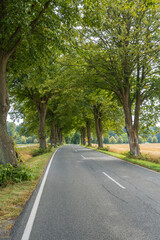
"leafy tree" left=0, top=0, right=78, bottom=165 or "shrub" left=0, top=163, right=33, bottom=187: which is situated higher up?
"leafy tree" left=0, top=0, right=78, bottom=165

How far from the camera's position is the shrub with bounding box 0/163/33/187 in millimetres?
6263

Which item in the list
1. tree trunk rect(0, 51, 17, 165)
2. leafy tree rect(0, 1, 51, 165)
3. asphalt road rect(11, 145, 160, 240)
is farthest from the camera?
tree trunk rect(0, 51, 17, 165)

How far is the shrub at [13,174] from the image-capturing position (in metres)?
6.26

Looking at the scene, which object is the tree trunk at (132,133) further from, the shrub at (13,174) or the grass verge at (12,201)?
the grass verge at (12,201)

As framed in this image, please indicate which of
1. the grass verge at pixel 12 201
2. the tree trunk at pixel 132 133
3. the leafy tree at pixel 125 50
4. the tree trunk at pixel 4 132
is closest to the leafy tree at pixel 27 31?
the tree trunk at pixel 4 132

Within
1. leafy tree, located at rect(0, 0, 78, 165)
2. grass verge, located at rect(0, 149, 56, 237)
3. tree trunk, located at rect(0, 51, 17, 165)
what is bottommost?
grass verge, located at rect(0, 149, 56, 237)

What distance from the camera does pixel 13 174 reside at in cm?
682

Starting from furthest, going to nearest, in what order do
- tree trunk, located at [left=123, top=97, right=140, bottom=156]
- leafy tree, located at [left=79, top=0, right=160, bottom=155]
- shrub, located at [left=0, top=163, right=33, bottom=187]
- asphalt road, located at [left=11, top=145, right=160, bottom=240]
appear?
tree trunk, located at [left=123, top=97, right=140, bottom=156] < leafy tree, located at [left=79, top=0, right=160, bottom=155] < shrub, located at [left=0, top=163, right=33, bottom=187] < asphalt road, located at [left=11, top=145, right=160, bottom=240]

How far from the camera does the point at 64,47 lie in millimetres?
8008

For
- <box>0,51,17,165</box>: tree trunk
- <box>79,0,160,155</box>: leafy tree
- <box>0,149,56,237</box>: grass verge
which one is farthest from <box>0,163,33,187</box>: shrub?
<box>79,0,160,155</box>: leafy tree

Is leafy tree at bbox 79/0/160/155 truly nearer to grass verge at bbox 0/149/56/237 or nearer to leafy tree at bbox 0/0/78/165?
leafy tree at bbox 0/0/78/165

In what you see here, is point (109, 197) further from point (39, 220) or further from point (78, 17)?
point (78, 17)

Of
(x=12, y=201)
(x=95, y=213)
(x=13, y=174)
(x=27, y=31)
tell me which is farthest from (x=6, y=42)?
(x=95, y=213)

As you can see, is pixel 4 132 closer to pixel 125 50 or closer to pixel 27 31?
pixel 27 31
